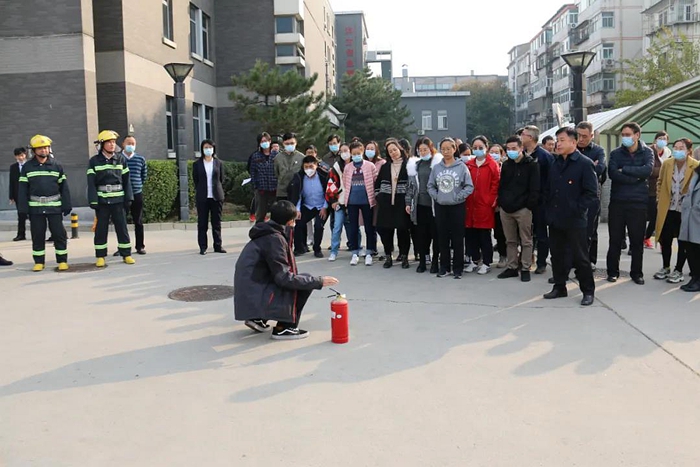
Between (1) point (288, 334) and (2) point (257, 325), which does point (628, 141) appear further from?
(2) point (257, 325)

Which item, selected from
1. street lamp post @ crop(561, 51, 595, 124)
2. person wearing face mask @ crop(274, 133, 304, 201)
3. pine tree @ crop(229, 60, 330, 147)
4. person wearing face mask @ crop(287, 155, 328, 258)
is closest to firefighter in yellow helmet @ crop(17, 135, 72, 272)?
person wearing face mask @ crop(274, 133, 304, 201)

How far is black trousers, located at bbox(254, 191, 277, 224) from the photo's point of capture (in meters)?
11.8

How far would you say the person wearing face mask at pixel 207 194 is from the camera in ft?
37.5

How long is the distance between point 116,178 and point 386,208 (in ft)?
13.9

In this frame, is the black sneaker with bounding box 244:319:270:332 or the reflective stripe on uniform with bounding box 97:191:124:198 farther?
the reflective stripe on uniform with bounding box 97:191:124:198

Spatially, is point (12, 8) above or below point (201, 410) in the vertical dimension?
above

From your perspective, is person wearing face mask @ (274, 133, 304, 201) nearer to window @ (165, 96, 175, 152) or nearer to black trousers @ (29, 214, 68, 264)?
black trousers @ (29, 214, 68, 264)

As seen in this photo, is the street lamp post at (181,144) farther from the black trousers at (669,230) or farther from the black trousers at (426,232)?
the black trousers at (669,230)

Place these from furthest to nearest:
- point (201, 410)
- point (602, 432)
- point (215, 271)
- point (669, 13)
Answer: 1. point (669, 13)
2. point (215, 271)
3. point (201, 410)
4. point (602, 432)

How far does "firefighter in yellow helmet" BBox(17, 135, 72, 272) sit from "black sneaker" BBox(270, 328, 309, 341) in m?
5.22

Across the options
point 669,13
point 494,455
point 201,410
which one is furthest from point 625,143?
point 669,13

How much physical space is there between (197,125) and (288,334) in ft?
70.0

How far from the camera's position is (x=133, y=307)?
294 inches

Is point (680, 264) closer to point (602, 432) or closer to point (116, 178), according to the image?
point (602, 432)
